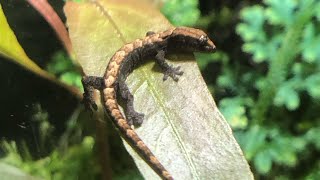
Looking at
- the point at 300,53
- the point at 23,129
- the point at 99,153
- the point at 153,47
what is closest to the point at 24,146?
the point at 23,129

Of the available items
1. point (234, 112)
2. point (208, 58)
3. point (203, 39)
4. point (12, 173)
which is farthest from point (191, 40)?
point (12, 173)

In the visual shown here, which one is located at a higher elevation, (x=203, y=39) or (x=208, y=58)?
(x=203, y=39)

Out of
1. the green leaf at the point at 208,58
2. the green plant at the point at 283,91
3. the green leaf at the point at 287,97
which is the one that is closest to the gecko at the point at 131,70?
the green leaf at the point at 208,58

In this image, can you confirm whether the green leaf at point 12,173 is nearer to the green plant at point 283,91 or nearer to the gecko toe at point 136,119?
the gecko toe at point 136,119

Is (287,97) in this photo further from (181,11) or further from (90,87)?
(90,87)

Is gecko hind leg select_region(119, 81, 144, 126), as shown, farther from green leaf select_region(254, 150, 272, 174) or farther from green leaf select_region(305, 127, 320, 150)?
green leaf select_region(305, 127, 320, 150)

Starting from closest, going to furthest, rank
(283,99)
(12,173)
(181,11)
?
(12,173)
(283,99)
(181,11)

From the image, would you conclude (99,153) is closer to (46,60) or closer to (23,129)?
(23,129)
